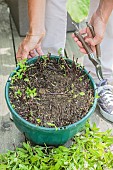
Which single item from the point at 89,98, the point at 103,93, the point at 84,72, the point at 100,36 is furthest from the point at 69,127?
the point at 103,93

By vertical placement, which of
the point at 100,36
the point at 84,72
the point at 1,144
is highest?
the point at 100,36

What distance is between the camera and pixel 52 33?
5.33 ft

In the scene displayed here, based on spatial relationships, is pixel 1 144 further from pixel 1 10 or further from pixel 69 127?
pixel 1 10

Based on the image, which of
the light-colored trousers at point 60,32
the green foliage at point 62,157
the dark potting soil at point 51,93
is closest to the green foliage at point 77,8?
the dark potting soil at point 51,93

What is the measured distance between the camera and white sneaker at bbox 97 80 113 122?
5.30 ft

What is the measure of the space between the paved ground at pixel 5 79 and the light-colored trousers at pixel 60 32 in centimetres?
27

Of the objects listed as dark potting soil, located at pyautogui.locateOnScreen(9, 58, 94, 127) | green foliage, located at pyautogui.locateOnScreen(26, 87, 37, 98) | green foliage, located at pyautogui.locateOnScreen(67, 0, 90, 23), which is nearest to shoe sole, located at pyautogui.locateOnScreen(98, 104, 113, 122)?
dark potting soil, located at pyautogui.locateOnScreen(9, 58, 94, 127)

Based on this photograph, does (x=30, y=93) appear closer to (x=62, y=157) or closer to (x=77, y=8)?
(x=62, y=157)

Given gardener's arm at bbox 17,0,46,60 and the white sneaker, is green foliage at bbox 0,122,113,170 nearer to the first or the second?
the white sneaker

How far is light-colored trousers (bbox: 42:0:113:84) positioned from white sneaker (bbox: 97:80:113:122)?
90 mm

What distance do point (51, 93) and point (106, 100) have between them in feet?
1.55

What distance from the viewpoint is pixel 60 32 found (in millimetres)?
1636

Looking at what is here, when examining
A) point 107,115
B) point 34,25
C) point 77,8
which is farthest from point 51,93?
point 77,8

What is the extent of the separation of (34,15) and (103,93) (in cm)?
60
